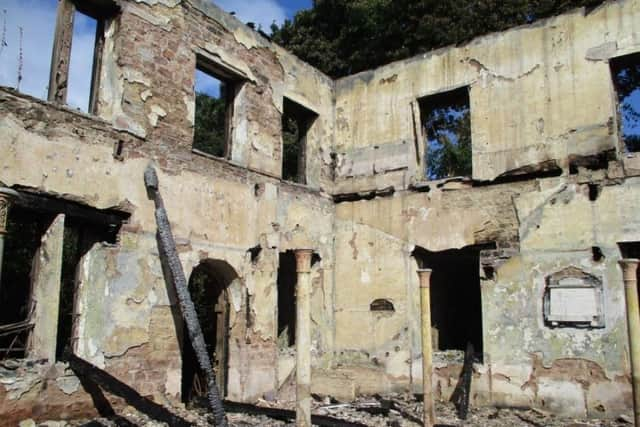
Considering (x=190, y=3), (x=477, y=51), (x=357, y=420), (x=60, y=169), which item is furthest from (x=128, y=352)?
(x=477, y=51)

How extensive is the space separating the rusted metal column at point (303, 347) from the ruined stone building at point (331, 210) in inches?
111

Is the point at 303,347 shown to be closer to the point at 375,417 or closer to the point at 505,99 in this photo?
the point at 375,417

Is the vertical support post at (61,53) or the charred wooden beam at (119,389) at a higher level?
the vertical support post at (61,53)

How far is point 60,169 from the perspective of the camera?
268 inches

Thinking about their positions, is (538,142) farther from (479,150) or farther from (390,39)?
(390,39)

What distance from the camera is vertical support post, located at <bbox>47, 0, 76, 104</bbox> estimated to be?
23.3 ft

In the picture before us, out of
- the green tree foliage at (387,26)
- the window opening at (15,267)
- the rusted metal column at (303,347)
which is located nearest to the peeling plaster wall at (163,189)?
the rusted metal column at (303,347)

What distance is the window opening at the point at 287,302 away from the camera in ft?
40.1

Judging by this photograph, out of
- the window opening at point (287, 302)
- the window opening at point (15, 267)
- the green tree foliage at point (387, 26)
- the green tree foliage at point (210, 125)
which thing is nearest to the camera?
the window opening at point (287, 302)

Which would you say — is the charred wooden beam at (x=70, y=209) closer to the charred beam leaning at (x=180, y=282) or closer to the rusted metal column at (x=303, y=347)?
the charred beam leaning at (x=180, y=282)

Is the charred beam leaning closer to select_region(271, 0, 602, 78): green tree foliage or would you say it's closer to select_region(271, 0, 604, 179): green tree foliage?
select_region(271, 0, 604, 179): green tree foliage

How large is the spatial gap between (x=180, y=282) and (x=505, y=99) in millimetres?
6365

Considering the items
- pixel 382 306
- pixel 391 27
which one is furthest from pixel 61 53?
pixel 391 27

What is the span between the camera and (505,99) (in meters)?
9.90
